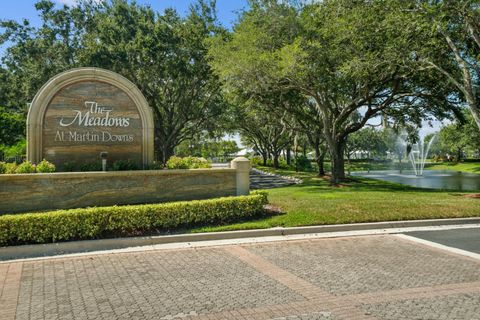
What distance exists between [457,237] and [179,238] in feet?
23.3

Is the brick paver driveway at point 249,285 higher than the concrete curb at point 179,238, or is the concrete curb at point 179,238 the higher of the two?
the concrete curb at point 179,238

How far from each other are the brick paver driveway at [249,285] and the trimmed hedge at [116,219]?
110cm

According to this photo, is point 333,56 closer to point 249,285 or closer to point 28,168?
point 28,168

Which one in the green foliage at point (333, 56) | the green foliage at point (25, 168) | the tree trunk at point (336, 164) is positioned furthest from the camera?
the tree trunk at point (336, 164)

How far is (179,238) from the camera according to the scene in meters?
9.32

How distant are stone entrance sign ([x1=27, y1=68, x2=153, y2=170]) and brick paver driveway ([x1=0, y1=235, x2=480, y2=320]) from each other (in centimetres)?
484

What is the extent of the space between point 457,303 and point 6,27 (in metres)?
34.0

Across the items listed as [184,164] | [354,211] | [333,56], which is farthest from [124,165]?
[333,56]

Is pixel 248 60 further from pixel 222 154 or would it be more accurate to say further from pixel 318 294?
pixel 222 154

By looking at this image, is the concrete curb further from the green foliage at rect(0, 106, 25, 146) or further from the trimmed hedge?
the green foliage at rect(0, 106, 25, 146)

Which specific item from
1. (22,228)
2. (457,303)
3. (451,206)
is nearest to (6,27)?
(22,228)

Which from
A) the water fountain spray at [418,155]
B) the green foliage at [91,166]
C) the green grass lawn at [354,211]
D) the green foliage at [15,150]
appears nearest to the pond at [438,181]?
the water fountain spray at [418,155]

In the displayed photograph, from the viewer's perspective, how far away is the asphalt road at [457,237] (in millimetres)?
8844

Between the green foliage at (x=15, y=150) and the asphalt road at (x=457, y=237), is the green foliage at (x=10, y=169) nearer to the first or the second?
the asphalt road at (x=457, y=237)
